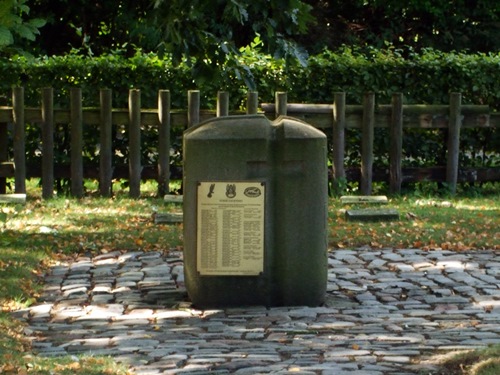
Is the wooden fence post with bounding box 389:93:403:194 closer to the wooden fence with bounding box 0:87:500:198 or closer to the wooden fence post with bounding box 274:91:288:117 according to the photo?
the wooden fence with bounding box 0:87:500:198

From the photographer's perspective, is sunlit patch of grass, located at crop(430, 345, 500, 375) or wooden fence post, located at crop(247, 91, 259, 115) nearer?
sunlit patch of grass, located at crop(430, 345, 500, 375)

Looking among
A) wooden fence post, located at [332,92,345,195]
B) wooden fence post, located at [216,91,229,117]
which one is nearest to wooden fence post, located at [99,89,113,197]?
wooden fence post, located at [216,91,229,117]

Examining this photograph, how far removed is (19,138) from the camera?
52.8 feet

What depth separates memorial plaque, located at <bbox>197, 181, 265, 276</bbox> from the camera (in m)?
9.10

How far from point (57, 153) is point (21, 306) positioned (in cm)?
786

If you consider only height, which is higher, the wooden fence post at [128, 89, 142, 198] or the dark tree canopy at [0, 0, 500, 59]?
the dark tree canopy at [0, 0, 500, 59]

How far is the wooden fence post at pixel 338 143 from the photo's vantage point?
1627 centimetres

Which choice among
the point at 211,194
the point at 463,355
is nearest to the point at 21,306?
the point at 211,194

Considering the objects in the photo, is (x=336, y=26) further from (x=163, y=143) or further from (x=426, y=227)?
(x=426, y=227)

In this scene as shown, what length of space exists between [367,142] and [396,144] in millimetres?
449

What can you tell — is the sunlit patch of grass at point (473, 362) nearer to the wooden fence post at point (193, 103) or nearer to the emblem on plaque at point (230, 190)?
the emblem on plaque at point (230, 190)

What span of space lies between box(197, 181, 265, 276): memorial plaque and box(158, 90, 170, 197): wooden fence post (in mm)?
7072

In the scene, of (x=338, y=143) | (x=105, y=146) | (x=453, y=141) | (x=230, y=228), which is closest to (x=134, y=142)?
(x=105, y=146)

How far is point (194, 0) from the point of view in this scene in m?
10.4
